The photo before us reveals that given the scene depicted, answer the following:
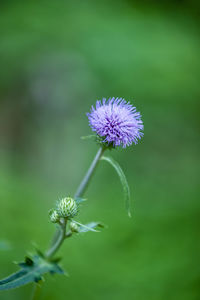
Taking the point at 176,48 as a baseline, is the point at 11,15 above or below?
below

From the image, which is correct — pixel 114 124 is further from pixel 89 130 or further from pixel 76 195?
pixel 89 130

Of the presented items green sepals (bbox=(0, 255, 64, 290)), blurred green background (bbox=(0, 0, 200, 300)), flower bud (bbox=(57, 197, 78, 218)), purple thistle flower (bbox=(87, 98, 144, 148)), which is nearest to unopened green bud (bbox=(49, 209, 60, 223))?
flower bud (bbox=(57, 197, 78, 218))

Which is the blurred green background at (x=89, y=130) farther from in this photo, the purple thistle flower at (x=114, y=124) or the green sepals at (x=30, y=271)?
the purple thistle flower at (x=114, y=124)

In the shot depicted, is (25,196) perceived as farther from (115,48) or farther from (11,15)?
(11,15)

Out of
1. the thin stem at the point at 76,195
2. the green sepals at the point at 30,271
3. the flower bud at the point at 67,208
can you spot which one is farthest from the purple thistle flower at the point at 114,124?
the green sepals at the point at 30,271

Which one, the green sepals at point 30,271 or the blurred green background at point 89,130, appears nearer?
the green sepals at point 30,271

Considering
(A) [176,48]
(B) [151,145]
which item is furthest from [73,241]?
(A) [176,48]
